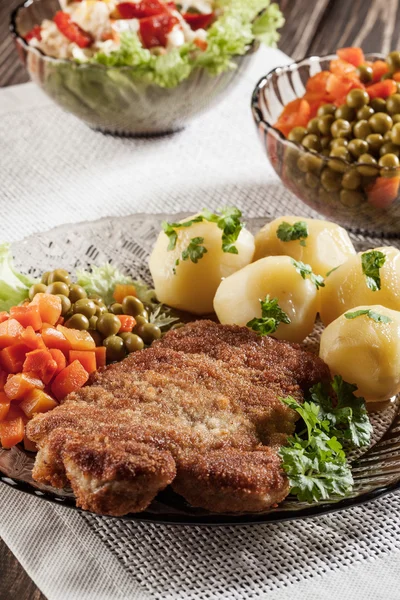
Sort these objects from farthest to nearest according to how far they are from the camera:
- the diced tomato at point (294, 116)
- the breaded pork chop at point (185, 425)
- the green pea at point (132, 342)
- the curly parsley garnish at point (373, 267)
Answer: the diced tomato at point (294, 116), the green pea at point (132, 342), the curly parsley garnish at point (373, 267), the breaded pork chop at point (185, 425)

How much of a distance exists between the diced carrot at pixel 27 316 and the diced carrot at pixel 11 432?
1.22ft

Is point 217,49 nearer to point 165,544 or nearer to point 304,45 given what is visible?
point 304,45

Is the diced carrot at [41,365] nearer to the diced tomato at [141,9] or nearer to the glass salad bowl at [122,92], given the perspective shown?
the glass salad bowl at [122,92]

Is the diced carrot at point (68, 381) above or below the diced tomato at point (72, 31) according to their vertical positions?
below

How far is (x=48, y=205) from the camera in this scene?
4254mm

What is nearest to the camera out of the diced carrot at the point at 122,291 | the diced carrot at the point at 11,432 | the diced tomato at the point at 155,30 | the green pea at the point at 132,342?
the diced carrot at the point at 11,432

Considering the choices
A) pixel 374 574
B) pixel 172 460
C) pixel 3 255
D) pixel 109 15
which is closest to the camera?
pixel 172 460

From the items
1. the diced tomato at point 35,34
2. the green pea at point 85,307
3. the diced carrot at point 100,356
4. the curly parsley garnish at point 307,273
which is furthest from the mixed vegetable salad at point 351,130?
the diced tomato at point 35,34

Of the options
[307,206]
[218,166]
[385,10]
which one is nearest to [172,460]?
[307,206]

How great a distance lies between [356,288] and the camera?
3000mm

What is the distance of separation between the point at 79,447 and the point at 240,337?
0.78m

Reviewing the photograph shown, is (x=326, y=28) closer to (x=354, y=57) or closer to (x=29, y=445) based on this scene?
(x=354, y=57)

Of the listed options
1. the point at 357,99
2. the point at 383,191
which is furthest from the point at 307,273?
the point at 357,99

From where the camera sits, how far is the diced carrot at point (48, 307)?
2.97 metres
